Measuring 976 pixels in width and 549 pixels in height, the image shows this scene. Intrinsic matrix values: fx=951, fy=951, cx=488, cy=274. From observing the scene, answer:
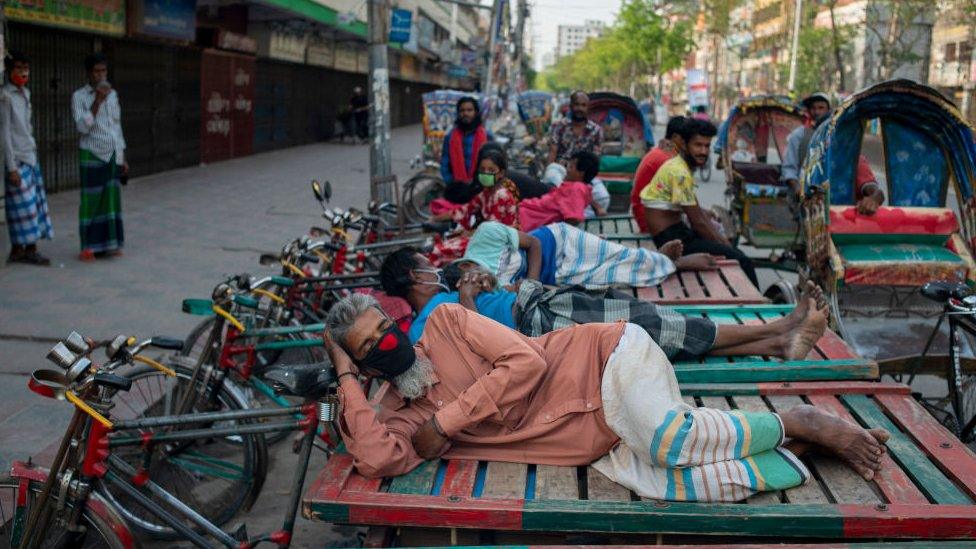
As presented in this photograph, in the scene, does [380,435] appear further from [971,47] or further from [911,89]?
[971,47]

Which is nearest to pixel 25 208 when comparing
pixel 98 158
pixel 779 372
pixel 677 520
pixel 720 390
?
pixel 98 158

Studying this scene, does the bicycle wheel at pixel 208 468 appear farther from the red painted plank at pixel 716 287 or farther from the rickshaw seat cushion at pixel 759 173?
the rickshaw seat cushion at pixel 759 173

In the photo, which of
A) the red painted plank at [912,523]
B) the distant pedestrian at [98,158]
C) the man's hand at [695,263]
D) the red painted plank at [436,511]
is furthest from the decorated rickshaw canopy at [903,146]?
the distant pedestrian at [98,158]

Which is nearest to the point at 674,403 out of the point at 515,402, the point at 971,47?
the point at 515,402

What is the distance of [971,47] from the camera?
29.2 m

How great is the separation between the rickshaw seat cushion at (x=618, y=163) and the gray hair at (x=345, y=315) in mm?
8448

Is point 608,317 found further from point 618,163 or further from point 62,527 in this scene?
point 618,163

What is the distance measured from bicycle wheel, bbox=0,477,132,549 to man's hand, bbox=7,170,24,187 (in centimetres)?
501

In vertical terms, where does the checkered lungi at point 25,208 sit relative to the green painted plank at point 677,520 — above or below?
above

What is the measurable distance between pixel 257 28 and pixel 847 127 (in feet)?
48.2

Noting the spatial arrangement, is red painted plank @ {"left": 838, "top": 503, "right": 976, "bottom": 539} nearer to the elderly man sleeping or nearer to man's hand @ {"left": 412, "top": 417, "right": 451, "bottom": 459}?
the elderly man sleeping

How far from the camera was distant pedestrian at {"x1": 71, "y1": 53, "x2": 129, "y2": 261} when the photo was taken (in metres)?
7.78

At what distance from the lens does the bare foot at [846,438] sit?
2936mm

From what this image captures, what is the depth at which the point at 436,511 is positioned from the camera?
2.71 meters
